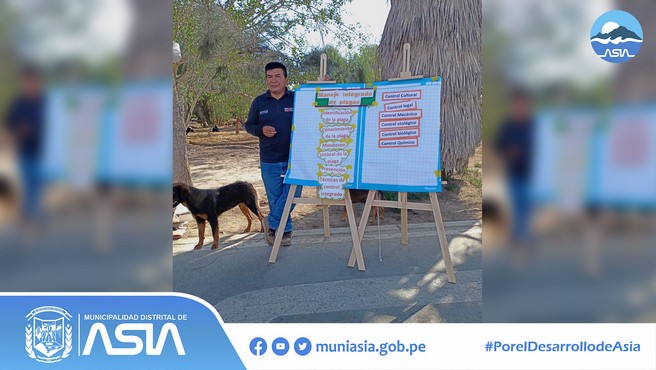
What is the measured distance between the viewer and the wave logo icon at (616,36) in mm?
2438

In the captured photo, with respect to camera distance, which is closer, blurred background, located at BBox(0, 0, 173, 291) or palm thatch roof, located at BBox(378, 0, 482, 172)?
blurred background, located at BBox(0, 0, 173, 291)

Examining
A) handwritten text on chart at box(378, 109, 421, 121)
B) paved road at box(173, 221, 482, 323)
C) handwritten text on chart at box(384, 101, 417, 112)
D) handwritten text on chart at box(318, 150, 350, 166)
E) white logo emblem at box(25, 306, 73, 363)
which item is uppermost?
handwritten text on chart at box(384, 101, 417, 112)

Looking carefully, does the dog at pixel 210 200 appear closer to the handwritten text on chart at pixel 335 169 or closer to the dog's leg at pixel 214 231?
the dog's leg at pixel 214 231

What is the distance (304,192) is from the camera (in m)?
7.86

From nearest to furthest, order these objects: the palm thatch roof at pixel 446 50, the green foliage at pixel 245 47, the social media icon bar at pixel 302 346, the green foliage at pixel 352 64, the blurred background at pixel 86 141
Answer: the blurred background at pixel 86 141, the social media icon bar at pixel 302 346, the palm thatch roof at pixel 446 50, the green foliage at pixel 245 47, the green foliage at pixel 352 64

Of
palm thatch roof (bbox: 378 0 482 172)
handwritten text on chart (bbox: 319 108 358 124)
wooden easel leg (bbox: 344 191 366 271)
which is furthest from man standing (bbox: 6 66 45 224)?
palm thatch roof (bbox: 378 0 482 172)

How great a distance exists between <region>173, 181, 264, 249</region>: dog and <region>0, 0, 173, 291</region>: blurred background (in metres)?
2.23

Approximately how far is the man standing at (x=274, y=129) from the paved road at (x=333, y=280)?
61 cm

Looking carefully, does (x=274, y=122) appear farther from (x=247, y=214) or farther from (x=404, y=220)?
(x=404, y=220)

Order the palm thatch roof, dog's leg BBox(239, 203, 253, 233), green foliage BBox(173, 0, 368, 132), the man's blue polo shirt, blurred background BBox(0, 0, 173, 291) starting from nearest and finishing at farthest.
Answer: blurred background BBox(0, 0, 173, 291), the man's blue polo shirt, dog's leg BBox(239, 203, 253, 233), the palm thatch roof, green foliage BBox(173, 0, 368, 132)

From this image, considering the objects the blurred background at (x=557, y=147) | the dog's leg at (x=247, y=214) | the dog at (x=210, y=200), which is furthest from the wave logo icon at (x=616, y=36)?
the dog's leg at (x=247, y=214)

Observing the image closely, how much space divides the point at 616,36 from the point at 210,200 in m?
3.85

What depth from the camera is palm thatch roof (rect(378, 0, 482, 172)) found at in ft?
21.5

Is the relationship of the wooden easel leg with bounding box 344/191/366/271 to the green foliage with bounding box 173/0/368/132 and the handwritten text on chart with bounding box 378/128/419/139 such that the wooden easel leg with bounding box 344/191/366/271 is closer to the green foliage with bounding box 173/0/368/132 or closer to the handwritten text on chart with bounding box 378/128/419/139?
the handwritten text on chart with bounding box 378/128/419/139
